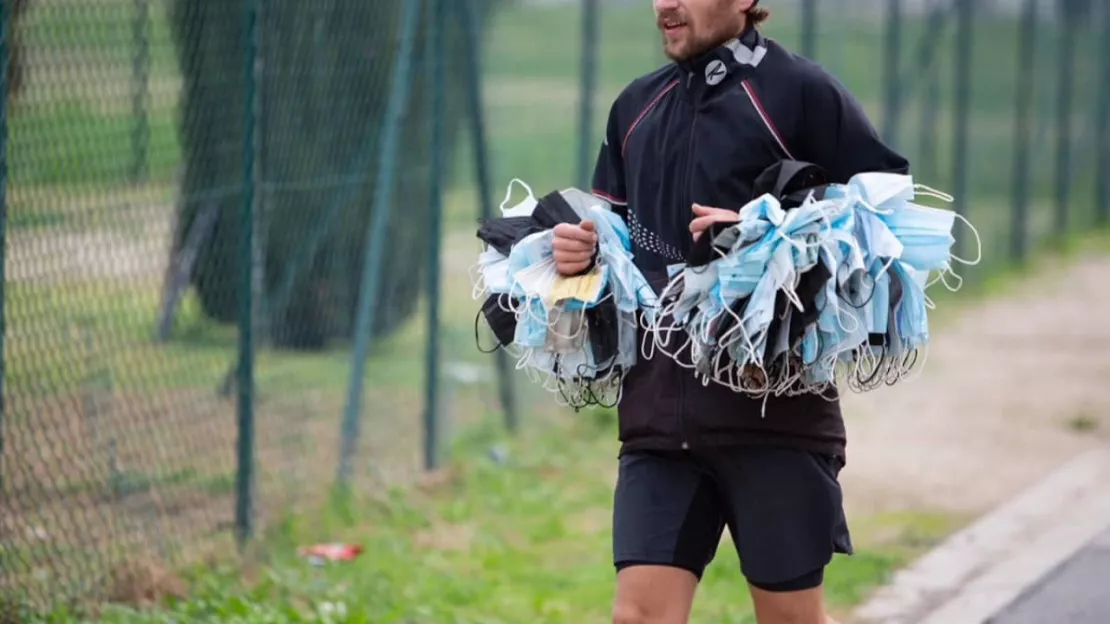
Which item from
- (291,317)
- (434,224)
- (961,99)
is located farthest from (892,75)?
(291,317)

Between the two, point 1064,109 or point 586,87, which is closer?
point 586,87

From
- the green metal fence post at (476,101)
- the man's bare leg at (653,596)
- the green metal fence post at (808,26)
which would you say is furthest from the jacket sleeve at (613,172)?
the green metal fence post at (808,26)

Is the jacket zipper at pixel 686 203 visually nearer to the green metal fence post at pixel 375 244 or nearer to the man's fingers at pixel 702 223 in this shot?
the man's fingers at pixel 702 223

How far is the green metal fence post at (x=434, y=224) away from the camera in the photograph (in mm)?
7883

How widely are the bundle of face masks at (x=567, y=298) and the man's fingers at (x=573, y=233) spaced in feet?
0.13

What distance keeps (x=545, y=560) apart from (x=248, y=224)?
5.87 ft

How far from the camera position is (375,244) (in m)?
7.46

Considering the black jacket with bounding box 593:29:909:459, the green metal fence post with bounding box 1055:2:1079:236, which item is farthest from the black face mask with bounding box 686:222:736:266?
the green metal fence post with bounding box 1055:2:1079:236

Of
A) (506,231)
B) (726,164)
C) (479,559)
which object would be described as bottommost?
(479,559)

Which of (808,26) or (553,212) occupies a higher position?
(553,212)

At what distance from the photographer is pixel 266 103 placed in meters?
7.00

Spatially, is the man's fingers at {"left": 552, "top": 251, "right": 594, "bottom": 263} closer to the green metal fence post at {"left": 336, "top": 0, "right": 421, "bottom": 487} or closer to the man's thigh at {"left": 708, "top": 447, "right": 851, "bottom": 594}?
the man's thigh at {"left": 708, "top": 447, "right": 851, "bottom": 594}

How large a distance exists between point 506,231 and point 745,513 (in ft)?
3.02

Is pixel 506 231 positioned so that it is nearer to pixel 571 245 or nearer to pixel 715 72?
pixel 571 245
